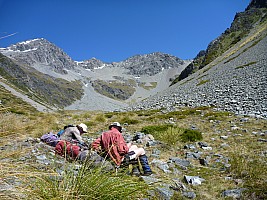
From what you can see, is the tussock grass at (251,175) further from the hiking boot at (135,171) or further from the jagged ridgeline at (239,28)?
the jagged ridgeline at (239,28)

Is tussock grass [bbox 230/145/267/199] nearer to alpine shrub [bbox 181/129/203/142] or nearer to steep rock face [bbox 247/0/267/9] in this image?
alpine shrub [bbox 181/129/203/142]

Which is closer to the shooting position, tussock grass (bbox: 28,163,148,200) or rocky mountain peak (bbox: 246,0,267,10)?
tussock grass (bbox: 28,163,148,200)

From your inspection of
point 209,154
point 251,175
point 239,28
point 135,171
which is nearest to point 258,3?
point 239,28

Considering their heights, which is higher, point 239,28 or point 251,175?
point 239,28

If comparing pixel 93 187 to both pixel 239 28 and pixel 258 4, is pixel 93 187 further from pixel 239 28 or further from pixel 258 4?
pixel 258 4

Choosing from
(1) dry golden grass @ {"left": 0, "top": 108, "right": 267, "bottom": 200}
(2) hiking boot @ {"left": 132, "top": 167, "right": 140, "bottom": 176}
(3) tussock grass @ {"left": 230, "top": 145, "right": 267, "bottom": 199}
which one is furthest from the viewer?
(2) hiking boot @ {"left": 132, "top": 167, "right": 140, "bottom": 176}

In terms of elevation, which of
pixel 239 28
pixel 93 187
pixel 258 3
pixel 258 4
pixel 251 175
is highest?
pixel 258 3

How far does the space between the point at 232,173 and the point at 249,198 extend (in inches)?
56.1

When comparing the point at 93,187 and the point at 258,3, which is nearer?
the point at 93,187

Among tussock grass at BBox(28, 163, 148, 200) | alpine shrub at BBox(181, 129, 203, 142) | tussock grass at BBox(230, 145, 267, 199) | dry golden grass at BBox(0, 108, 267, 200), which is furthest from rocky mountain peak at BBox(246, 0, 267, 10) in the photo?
tussock grass at BBox(28, 163, 148, 200)

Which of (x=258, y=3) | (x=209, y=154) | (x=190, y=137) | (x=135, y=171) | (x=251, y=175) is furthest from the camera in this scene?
(x=258, y=3)

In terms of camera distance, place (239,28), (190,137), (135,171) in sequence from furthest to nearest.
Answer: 1. (239,28)
2. (190,137)
3. (135,171)

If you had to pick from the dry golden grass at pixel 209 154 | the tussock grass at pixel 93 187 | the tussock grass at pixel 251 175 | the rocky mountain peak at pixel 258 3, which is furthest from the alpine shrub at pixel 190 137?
the rocky mountain peak at pixel 258 3

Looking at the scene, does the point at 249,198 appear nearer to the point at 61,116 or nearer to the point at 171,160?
the point at 171,160
